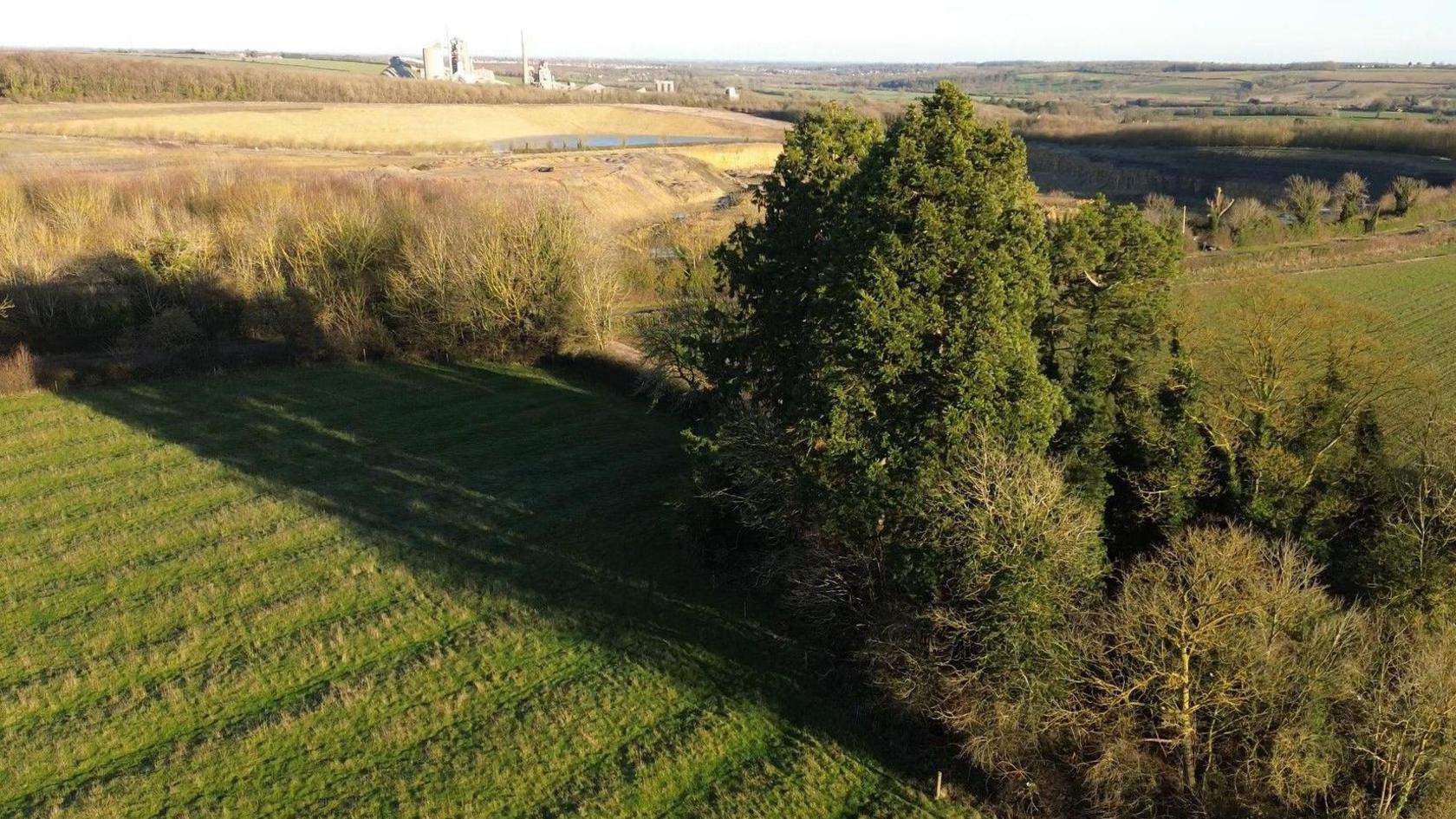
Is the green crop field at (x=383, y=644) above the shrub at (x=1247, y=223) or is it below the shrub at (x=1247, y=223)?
below

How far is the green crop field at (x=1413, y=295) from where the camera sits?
128ft

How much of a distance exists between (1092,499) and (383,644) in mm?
16213

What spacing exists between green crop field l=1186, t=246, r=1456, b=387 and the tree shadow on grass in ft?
66.8

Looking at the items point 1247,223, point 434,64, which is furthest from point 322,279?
point 434,64

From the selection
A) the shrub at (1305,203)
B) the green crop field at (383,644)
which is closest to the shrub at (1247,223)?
the shrub at (1305,203)

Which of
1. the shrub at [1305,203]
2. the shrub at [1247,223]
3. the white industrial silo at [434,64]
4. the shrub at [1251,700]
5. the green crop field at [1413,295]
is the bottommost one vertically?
the shrub at [1251,700]

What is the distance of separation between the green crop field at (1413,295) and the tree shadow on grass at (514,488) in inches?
801

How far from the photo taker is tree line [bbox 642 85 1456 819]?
1556 cm

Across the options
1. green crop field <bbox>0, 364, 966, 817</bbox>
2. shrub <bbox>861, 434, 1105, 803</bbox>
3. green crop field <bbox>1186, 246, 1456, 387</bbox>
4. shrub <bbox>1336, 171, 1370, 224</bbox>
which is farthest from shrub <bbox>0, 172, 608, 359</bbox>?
shrub <bbox>1336, 171, 1370, 224</bbox>

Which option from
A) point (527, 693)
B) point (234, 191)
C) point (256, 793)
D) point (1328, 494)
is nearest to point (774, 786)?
point (527, 693)

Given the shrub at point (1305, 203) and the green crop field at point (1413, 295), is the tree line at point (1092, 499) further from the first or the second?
the shrub at point (1305, 203)

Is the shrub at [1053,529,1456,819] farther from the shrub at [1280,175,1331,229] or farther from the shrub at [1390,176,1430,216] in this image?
the shrub at [1390,176,1430,216]

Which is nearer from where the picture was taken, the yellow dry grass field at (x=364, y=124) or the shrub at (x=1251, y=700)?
the shrub at (x=1251, y=700)

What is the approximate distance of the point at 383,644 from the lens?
2106cm
